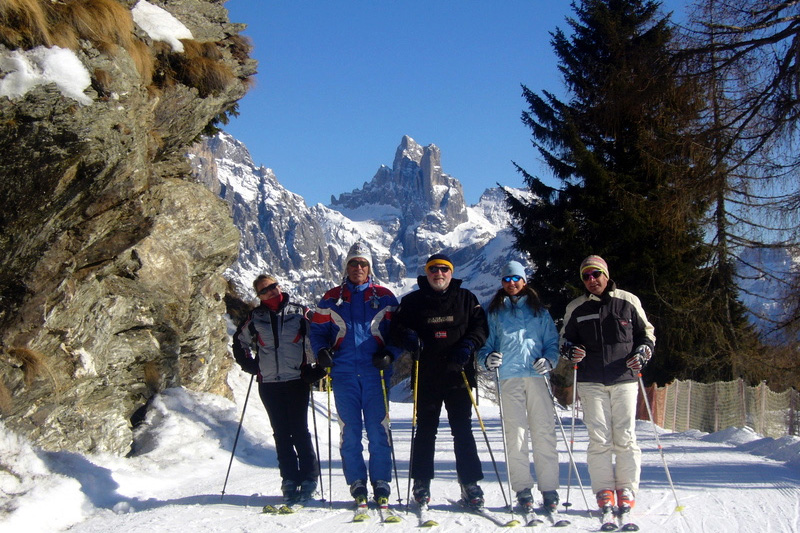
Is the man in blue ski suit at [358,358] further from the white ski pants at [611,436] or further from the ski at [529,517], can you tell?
the white ski pants at [611,436]

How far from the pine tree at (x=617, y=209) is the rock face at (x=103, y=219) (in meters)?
5.69

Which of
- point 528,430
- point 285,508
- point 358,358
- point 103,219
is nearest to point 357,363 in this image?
point 358,358

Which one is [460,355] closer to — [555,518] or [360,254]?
[360,254]

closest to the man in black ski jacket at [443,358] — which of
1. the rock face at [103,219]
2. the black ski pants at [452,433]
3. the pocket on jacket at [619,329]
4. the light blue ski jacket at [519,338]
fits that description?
the black ski pants at [452,433]

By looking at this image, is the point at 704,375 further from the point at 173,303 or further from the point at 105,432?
the point at 105,432

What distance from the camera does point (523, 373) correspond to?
494 cm

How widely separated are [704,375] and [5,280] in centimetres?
1543

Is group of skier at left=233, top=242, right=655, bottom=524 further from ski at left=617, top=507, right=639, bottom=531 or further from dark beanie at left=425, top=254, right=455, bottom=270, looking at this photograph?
ski at left=617, top=507, right=639, bottom=531

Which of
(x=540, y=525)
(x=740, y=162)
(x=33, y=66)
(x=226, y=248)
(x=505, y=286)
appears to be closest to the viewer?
(x=540, y=525)

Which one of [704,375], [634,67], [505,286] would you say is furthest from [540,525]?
[704,375]

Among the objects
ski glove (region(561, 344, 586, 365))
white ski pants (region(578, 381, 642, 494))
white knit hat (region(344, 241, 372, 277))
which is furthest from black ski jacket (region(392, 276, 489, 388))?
white ski pants (region(578, 381, 642, 494))

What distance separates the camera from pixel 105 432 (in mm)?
7465

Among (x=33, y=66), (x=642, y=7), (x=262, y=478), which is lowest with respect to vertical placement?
(x=262, y=478)

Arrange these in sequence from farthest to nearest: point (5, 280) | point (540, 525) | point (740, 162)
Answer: point (740, 162) → point (5, 280) → point (540, 525)
